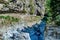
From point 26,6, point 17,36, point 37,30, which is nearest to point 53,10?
point 26,6

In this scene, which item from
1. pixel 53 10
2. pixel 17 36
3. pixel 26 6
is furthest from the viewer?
pixel 53 10

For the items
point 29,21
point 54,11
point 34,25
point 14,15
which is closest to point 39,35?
point 34,25

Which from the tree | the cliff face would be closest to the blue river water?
the tree

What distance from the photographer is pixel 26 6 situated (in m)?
13.6

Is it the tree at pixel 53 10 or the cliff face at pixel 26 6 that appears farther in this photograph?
the tree at pixel 53 10

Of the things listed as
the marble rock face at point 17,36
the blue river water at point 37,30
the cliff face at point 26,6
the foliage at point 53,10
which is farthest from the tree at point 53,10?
the marble rock face at point 17,36

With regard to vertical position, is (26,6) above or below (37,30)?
above

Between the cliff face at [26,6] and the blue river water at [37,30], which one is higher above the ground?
the cliff face at [26,6]

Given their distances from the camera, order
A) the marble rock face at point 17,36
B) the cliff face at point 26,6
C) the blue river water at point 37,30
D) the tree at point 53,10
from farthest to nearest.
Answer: the tree at point 53,10 < the cliff face at point 26,6 < the blue river water at point 37,30 < the marble rock face at point 17,36

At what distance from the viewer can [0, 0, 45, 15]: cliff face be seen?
13.0m

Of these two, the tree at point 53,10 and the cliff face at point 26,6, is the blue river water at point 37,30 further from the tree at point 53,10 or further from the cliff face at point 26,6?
the cliff face at point 26,6

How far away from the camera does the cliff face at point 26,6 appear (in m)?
13.0

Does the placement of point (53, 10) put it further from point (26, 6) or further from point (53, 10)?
point (26, 6)

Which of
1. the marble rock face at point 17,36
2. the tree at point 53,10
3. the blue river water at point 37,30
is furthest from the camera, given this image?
the tree at point 53,10
